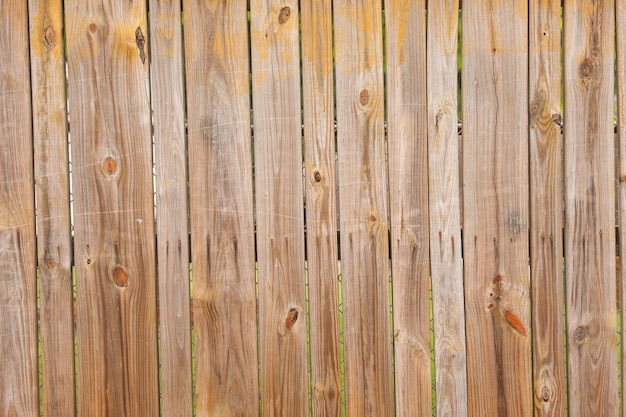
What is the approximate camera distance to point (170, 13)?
2135 millimetres

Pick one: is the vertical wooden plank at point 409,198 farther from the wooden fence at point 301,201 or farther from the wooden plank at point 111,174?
the wooden plank at point 111,174

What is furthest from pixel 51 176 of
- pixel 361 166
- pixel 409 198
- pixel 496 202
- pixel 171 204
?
pixel 496 202

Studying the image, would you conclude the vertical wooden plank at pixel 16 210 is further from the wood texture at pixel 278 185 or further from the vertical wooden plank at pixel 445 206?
the vertical wooden plank at pixel 445 206

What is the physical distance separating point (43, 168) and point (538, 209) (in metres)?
1.90

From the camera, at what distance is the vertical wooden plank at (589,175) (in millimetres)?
2170

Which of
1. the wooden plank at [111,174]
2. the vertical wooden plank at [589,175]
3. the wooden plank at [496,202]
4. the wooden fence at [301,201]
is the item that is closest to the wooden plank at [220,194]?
the wooden fence at [301,201]

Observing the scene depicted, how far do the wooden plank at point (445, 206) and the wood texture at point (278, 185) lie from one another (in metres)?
0.51

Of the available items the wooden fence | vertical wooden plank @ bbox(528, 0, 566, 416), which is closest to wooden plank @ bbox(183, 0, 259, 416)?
the wooden fence

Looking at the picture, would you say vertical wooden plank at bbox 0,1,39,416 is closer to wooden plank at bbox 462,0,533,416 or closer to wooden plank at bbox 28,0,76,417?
wooden plank at bbox 28,0,76,417

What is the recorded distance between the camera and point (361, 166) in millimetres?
2146

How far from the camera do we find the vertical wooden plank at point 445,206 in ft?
7.06

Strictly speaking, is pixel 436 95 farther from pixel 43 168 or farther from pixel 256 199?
pixel 43 168

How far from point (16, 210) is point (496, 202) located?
5.99 ft

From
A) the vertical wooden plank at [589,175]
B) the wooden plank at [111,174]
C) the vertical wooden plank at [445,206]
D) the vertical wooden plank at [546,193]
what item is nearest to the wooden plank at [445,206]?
the vertical wooden plank at [445,206]
